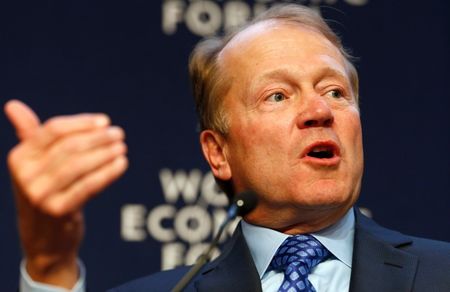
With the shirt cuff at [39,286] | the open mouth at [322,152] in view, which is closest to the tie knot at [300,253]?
the open mouth at [322,152]

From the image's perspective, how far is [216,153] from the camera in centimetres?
246

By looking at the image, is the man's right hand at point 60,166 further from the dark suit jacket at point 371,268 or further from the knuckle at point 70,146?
the dark suit jacket at point 371,268

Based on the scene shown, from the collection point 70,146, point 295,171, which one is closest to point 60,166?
Answer: point 70,146

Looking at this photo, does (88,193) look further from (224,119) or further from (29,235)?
(224,119)

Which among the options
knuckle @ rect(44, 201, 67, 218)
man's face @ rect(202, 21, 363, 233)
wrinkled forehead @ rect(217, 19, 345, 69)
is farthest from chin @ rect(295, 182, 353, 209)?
knuckle @ rect(44, 201, 67, 218)

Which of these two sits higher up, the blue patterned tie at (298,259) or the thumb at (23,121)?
the thumb at (23,121)

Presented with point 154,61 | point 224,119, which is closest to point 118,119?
point 154,61

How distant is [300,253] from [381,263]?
0.17 metres

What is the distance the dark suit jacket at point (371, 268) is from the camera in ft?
6.82

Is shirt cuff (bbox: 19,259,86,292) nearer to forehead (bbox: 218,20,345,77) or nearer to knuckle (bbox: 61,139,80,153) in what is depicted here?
knuckle (bbox: 61,139,80,153)

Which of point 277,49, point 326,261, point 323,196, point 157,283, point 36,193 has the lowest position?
point 157,283

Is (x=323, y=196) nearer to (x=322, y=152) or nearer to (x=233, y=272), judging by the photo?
(x=322, y=152)

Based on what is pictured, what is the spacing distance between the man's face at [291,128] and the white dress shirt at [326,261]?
0.10 ft

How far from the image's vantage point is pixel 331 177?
2.15 m
